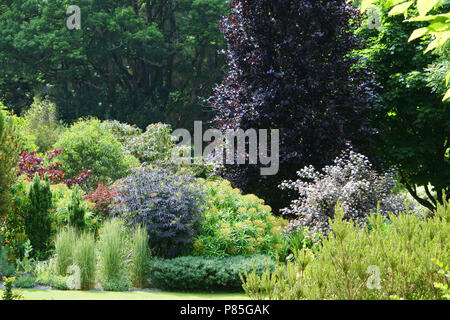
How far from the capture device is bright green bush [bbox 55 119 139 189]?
13.0 meters

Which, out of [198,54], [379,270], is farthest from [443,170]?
[198,54]

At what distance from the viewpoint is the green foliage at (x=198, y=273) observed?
7049mm

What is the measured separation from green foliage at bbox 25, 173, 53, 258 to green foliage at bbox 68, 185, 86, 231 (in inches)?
14.7

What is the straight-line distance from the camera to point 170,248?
26.3 feet

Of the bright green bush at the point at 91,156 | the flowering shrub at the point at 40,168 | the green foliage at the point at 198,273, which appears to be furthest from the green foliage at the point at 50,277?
the bright green bush at the point at 91,156

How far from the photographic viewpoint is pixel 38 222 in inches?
331

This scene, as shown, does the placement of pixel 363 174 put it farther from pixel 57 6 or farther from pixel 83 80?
pixel 83 80

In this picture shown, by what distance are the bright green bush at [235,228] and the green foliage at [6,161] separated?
3.07 meters

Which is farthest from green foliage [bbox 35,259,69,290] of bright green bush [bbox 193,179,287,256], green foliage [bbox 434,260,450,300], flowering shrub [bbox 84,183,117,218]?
green foliage [bbox 434,260,450,300]

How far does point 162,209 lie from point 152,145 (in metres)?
8.95

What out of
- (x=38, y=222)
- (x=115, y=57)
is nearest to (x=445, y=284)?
(x=38, y=222)

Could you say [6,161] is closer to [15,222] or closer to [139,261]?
[15,222]
